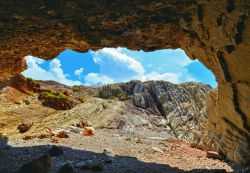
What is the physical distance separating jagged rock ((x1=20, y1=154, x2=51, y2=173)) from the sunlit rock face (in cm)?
739

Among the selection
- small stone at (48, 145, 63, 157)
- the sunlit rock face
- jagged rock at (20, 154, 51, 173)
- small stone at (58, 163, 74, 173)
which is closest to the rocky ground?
small stone at (48, 145, 63, 157)

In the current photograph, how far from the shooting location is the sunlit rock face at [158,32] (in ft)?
64.1

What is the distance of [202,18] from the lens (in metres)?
20.8

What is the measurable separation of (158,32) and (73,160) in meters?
9.43

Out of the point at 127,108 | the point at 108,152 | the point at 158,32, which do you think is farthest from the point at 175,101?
the point at 158,32

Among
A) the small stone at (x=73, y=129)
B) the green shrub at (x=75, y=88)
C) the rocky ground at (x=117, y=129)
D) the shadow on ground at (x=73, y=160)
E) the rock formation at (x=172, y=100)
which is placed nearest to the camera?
the shadow on ground at (x=73, y=160)

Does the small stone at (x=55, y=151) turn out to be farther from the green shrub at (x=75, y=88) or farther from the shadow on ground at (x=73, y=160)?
the green shrub at (x=75, y=88)

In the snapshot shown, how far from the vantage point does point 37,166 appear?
1878 cm

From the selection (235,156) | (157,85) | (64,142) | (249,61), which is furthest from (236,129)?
A: (157,85)

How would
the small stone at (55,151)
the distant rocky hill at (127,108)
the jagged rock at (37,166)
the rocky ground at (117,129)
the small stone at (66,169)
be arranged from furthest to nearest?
1. the distant rocky hill at (127,108)
2. the small stone at (55,151)
3. the rocky ground at (117,129)
4. the small stone at (66,169)
5. the jagged rock at (37,166)

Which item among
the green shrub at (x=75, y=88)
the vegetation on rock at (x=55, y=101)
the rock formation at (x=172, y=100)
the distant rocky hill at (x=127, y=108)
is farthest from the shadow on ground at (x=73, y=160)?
the green shrub at (x=75, y=88)

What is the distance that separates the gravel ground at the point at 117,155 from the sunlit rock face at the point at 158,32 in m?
3.38

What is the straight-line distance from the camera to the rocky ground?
→ 79.7ft

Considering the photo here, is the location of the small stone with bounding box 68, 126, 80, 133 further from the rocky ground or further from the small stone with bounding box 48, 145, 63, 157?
the small stone with bounding box 48, 145, 63, 157
